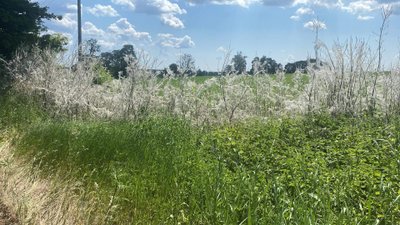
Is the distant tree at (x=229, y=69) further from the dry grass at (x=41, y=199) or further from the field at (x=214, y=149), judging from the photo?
the dry grass at (x=41, y=199)

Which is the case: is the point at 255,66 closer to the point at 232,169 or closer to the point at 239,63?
the point at 239,63

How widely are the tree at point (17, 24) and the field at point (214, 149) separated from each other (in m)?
4.36

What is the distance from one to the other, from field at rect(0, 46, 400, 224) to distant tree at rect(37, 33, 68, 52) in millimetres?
4716

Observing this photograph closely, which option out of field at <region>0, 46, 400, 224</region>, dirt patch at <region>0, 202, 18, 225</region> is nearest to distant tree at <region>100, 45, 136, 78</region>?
field at <region>0, 46, 400, 224</region>

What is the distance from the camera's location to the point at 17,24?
15.4 m

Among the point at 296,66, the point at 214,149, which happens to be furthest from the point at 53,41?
the point at 214,149

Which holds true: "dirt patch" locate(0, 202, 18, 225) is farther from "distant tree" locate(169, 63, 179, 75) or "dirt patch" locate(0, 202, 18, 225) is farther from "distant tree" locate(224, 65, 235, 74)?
"distant tree" locate(224, 65, 235, 74)

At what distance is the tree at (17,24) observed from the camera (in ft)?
49.9

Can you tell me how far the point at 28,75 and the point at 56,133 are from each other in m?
6.55

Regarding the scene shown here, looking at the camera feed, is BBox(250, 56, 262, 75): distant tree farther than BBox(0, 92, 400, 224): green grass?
Yes

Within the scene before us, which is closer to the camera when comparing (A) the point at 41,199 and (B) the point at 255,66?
(A) the point at 41,199

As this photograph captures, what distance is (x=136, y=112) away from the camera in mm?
10125

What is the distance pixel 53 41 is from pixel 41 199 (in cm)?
1337

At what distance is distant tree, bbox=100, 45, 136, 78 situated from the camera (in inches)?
443
